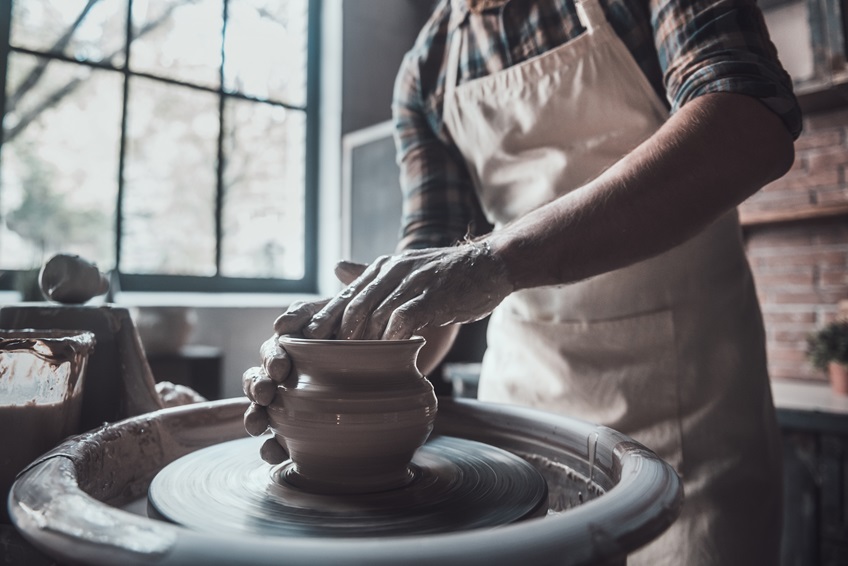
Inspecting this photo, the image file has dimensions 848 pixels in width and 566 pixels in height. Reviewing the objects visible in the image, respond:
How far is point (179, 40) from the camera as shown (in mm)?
3006

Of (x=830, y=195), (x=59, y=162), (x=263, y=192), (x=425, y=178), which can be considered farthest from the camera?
(x=263, y=192)

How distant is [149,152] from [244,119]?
0.57 meters

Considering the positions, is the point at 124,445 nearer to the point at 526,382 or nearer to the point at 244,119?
the point at 526,382

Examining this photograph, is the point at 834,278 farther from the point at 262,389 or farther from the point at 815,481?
the point at 262,389

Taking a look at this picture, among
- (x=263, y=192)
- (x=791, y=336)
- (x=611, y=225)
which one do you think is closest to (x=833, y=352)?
(x=791, y=336)

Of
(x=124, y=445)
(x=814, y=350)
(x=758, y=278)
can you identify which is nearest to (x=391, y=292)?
(x=124, y=445)

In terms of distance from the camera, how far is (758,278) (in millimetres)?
2344

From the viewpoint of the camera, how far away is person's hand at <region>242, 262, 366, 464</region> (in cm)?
57

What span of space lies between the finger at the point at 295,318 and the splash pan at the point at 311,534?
20cm

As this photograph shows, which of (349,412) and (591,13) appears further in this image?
(591,13)

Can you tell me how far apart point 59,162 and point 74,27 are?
2.22 feet

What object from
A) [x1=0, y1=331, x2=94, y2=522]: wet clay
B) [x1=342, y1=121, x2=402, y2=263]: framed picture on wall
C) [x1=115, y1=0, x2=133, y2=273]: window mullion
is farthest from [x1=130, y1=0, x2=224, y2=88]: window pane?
[x1=0, y1=331, x2=94, y2=522]: wet clay

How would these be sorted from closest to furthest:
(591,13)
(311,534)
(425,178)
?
1. (311,534)
2. (591,13)
3. (425,178)

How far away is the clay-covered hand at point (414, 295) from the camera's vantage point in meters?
0.59
